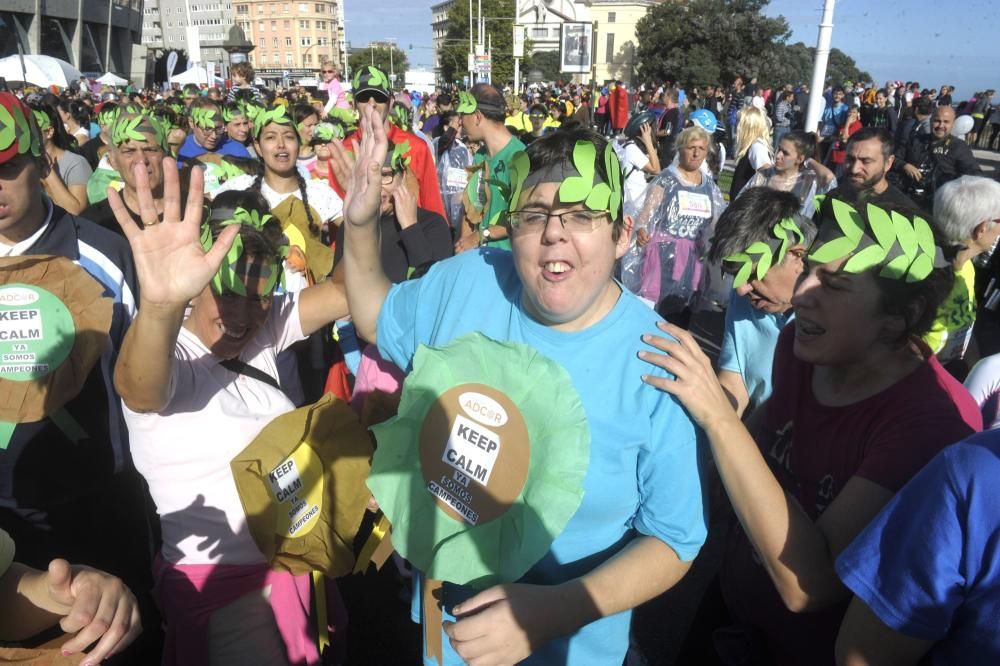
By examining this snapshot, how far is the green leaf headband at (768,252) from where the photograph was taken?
2303mm

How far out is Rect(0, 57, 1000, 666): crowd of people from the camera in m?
1.32

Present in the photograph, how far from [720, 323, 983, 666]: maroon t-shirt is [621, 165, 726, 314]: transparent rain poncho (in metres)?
3.05

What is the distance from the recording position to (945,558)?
1043mm

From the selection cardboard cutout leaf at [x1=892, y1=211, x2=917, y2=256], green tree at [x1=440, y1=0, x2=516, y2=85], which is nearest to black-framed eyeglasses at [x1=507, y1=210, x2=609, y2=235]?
cardboard cutout leaf at [x1=892, y1=211, x2=917, y2=256]

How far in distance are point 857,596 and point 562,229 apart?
939 mm

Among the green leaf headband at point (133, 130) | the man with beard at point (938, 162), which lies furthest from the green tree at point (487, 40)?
the green leaf headband at point (133, 130)

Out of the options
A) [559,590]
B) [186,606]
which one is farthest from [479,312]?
[186,606]

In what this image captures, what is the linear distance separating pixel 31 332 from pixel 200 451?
70 centimetres

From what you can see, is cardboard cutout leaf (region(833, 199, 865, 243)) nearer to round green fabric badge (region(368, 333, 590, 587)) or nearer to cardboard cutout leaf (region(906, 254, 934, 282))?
cardboard cutout leaf (region(906, 254, 934, 282))

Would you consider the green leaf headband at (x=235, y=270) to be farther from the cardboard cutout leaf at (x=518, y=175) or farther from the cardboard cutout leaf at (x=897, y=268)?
the cardboard cutout leaf at (x=897, y=268)

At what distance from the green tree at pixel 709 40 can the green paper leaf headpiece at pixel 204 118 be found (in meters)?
43.4

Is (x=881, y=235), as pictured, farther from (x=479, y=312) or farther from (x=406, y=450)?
(x=406, y=450)

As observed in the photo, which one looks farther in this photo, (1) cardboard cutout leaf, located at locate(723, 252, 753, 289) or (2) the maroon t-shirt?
(1) cardboard cutout leaf, located at locate(723, 252, 753, 289)

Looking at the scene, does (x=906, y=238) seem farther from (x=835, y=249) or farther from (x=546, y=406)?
(x=546, y=406)
